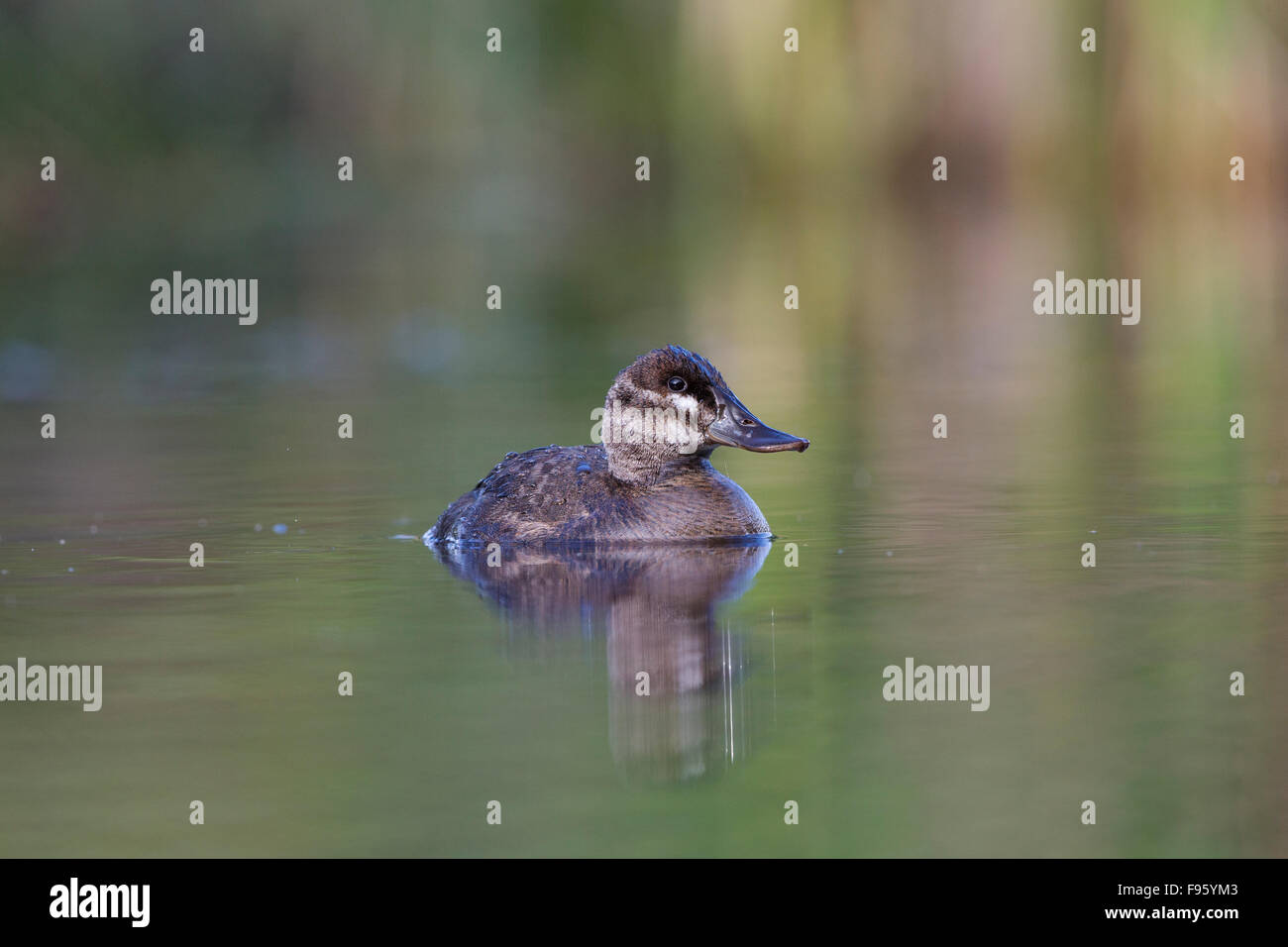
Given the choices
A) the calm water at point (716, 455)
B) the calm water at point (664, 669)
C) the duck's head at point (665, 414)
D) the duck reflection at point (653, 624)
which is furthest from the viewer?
the duck's head at point (665, 414)

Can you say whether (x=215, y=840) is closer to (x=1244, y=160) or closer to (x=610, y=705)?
(x=610, y=705)

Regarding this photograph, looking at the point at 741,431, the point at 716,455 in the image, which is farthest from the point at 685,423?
the point at 716,455

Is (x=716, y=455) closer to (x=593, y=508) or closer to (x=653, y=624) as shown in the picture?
(x=593, y=508)

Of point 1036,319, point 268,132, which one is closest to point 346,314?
point 1036,319

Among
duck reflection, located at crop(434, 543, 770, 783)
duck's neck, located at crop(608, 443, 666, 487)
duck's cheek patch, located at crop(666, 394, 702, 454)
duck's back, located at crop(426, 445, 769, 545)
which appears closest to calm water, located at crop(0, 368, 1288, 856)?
duck reflection, located at crop(434, 543, 770, 783)

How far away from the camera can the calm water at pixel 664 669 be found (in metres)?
5.44

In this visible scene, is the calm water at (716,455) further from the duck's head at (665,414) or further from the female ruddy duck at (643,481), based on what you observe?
the duck's head at (665,414)

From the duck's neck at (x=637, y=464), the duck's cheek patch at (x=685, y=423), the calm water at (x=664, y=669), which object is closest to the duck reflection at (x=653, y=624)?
the calm water at (x=664, y=669)

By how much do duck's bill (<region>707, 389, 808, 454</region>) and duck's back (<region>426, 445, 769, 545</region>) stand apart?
26cm

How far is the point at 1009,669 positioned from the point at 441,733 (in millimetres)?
1902

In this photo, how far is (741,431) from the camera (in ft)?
31.7

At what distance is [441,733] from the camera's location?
6.27 meters

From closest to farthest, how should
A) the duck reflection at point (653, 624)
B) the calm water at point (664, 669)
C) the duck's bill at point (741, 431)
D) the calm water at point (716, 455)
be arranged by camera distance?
1. the calm water at point (664, 669)
2. the calm water at point (716, 455)
3. the duck reflection at point (653, 624)
4. the duck's bill at point (741, 431)

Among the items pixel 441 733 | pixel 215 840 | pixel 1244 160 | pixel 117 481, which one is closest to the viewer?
pixel 215 840
